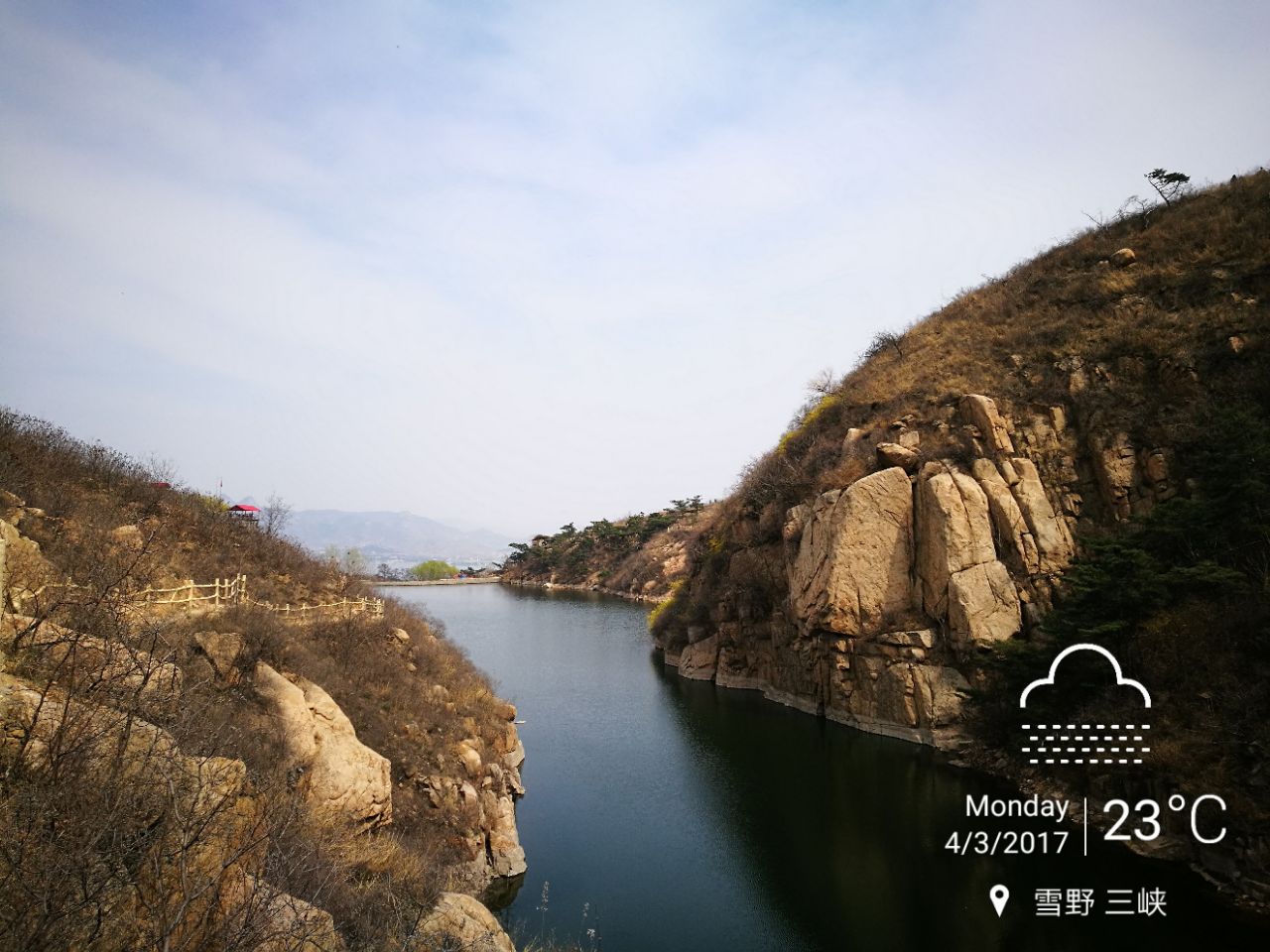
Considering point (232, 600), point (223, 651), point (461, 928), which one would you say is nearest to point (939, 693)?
point (461, 928)

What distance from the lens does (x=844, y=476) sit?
96.6ft

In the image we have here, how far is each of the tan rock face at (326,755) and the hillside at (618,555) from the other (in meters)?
55.3

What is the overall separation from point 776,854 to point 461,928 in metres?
11.0

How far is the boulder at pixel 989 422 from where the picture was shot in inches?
1047

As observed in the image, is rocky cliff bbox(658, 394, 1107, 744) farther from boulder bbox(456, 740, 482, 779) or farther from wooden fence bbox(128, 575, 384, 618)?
wooden fence bbox(128, 575, 384, 618)

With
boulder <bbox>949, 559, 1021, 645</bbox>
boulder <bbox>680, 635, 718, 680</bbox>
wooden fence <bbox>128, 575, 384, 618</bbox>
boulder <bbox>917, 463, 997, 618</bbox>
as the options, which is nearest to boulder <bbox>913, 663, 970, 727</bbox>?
boulder <bbox>949, 559, 1021, 645</bbox>

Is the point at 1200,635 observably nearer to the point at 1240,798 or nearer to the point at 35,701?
the point at 1240,798

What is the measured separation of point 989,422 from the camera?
2677 centimetres

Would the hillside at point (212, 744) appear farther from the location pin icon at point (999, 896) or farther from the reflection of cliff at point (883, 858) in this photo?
the location pin icon at point (999, 896)

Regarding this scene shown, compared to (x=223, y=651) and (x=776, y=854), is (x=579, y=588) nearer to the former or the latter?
(x=776, y=854)

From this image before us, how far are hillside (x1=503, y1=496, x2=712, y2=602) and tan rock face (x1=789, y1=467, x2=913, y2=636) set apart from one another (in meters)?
40.4

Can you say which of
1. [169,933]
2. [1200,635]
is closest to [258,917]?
[169,933]

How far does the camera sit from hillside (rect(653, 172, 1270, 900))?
17.5 meters

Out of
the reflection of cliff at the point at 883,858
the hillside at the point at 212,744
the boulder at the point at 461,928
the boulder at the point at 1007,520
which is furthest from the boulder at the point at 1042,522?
the boulder at the point at 461,928
